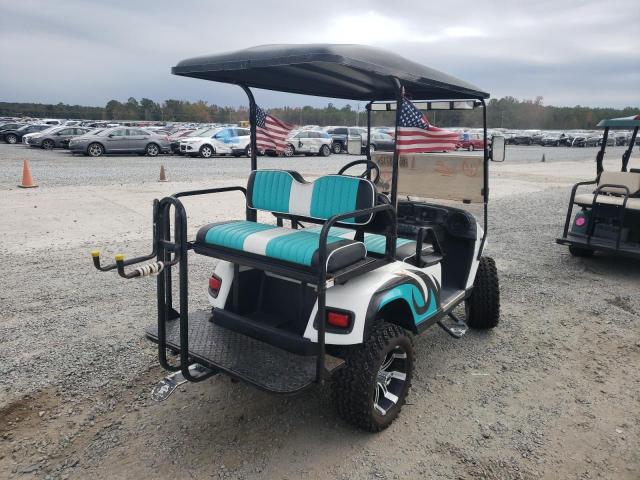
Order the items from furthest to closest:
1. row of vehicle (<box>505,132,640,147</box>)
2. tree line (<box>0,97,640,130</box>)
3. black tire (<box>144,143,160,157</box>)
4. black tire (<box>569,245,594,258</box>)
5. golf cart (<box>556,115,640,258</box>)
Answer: tree line (<box>0,97,640,130</box>)
row of vehicle (<box>505,132,640,147</box>)
black tire (<box>144,143,160,157</box>)
black tire (<box>569,245,594,258</box>)
golf cart (<box>556,115,640,258</box>)

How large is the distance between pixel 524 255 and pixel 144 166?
44.6 feet

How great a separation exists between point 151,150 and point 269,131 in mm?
19592

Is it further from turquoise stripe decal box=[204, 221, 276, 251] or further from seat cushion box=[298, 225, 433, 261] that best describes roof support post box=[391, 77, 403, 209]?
turquoise stripe decal box=[204, 221, 276, 251]

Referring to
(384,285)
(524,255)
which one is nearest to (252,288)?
(384,285)

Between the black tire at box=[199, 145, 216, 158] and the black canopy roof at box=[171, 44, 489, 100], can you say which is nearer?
the black canopy roof at box=[171, 44, 489, 100]

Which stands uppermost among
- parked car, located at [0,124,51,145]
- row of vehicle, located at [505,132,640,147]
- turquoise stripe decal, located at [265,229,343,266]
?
row of vehicle, located at [505,132,640,147]

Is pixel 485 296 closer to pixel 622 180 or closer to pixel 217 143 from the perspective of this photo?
pixel 622 180

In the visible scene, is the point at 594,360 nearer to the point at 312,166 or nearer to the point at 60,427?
the point at 60,427

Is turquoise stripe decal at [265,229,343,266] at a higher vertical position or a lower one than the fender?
higher

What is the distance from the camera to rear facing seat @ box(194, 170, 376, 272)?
270cm

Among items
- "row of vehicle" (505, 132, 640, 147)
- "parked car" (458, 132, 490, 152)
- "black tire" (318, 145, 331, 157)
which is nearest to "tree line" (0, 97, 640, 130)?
"row of vehicle" (505, 132, 640, 147)

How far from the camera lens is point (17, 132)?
28875mm

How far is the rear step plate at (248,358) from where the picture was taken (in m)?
2.60

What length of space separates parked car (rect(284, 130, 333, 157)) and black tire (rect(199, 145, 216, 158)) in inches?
148
